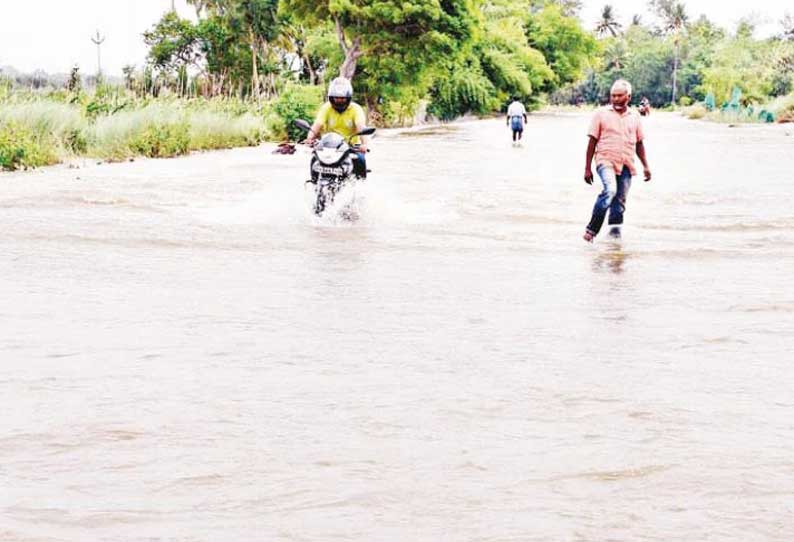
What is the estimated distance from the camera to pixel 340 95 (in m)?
13.7

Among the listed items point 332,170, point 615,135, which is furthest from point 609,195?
point 332,170

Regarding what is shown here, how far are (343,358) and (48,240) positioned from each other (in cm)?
606

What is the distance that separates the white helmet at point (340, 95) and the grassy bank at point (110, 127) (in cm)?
902

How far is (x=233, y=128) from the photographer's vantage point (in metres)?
32.3

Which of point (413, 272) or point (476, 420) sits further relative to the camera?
point (413, 272)

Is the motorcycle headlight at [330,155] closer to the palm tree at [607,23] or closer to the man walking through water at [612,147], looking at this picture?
the man walking through water at [612,147]

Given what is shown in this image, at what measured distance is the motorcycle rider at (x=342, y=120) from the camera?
45.1 feet

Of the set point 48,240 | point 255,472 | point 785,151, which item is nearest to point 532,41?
point 785,151

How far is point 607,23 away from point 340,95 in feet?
505

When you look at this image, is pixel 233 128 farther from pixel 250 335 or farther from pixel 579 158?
pixel 250 335

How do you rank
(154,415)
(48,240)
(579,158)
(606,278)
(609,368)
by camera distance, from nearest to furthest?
1. (154,415)
2. (609,368)
3. (606,278)
4. (48,240)
5. (579,158)

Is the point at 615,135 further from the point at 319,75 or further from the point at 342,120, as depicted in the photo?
the point at 319,75

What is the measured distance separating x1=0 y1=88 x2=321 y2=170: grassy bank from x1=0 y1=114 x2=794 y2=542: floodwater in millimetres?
8766

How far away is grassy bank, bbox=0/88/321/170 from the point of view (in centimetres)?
2202
